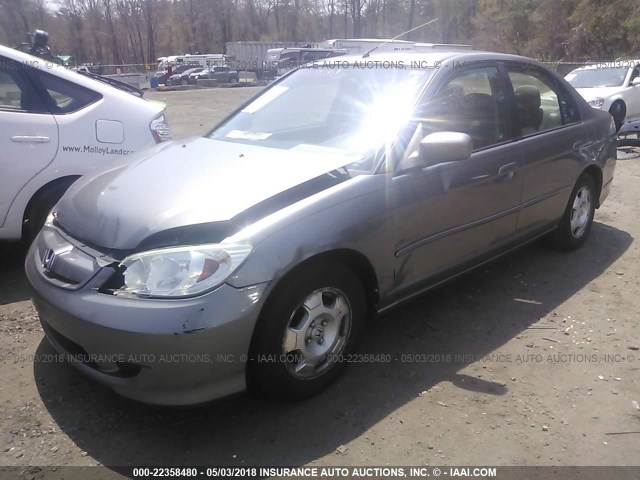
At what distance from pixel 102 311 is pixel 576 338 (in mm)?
2775

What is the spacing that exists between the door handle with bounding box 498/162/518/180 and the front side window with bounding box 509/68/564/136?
337 mm

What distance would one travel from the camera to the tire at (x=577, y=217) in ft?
14.7

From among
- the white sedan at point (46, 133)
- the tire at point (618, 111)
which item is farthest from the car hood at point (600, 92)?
the white sedan at point (46, 133)

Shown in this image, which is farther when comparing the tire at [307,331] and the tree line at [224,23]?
the tree line at [224,23]

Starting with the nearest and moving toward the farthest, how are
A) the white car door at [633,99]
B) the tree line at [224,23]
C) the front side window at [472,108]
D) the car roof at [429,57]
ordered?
the front side window at [472,108] < the car roof at [429,57] < the white car door at [633,99] < the tree line at [224,23]

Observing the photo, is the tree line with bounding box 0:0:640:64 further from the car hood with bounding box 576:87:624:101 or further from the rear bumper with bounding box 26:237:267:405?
the rear bumper with bounding box 26:237:267:405

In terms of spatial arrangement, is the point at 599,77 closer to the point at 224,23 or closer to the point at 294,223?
the point at 294,223

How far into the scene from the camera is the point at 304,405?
264 cm

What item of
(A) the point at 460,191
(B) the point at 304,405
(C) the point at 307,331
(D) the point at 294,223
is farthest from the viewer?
(A) the point at 460,191

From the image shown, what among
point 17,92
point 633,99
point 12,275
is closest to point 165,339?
point 12,275

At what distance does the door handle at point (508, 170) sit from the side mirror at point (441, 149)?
0.69 metres

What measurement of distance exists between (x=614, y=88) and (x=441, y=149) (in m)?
10.3

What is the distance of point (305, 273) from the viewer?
2.43 metres

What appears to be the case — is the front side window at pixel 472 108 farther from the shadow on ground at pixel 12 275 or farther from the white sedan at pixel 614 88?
the white sedan at pixel 614 88
